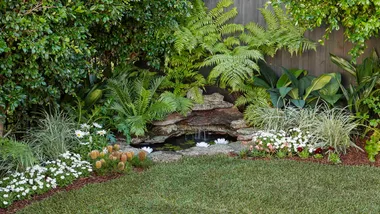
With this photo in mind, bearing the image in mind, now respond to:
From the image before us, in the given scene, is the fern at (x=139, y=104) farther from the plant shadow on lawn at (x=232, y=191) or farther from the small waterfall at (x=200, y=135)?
the plant shadow on lawn at (x=232, y=191)

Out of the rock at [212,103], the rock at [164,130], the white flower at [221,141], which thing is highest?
the rock at [212,103]

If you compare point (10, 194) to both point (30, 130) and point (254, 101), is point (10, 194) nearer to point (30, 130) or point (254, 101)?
point (30, 130)

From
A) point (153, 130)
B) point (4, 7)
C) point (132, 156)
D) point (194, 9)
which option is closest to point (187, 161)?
point (132, 156)

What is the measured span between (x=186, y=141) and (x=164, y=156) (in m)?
1.08

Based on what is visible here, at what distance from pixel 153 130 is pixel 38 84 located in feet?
6.47

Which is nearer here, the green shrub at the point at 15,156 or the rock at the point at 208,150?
the green shrub at the point at 15,156

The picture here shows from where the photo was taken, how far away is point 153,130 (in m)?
6.35

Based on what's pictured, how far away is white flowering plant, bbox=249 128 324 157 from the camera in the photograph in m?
5.18

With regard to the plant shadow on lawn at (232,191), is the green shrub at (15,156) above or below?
above

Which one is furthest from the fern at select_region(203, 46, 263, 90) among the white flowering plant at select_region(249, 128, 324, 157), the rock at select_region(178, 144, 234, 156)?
the white flowering plant at select_region(249, 128, 324, 157)

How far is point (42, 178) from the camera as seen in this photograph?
13.9 ft

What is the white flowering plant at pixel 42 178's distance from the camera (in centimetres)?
399

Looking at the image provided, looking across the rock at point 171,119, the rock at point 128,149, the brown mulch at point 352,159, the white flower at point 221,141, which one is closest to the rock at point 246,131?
the white flower at point 221,141

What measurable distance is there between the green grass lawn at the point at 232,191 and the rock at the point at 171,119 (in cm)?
150
